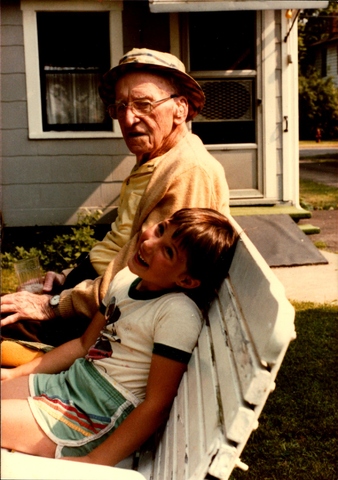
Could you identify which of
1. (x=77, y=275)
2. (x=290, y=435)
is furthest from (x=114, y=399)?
(x=290, y=435)

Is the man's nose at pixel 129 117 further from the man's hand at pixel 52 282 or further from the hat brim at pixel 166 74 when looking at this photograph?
the man's hand at pixel 52 282

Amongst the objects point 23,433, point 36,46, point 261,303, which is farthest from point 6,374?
point 36,46

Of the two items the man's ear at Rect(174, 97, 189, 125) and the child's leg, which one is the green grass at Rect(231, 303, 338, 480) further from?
the man's ear at Rect(174, 97, 189, 125)

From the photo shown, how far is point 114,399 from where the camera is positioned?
197cm

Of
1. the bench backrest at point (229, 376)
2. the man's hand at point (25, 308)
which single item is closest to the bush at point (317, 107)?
the man's hand at point (25, 308)

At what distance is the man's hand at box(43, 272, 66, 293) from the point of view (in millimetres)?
2993

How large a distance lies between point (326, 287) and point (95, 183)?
3.34 metres

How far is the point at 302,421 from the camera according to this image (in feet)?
11.5

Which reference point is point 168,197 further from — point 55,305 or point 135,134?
point 55,305

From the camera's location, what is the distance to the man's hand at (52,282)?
299cm

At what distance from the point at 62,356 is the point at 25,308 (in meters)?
0.43

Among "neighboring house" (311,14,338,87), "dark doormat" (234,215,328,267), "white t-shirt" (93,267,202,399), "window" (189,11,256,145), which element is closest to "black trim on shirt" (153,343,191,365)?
"white t-shirt" (93,267,202,399)

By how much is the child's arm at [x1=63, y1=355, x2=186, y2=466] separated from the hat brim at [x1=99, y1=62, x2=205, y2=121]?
145cm

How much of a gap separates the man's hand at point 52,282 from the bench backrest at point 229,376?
1.23 m
